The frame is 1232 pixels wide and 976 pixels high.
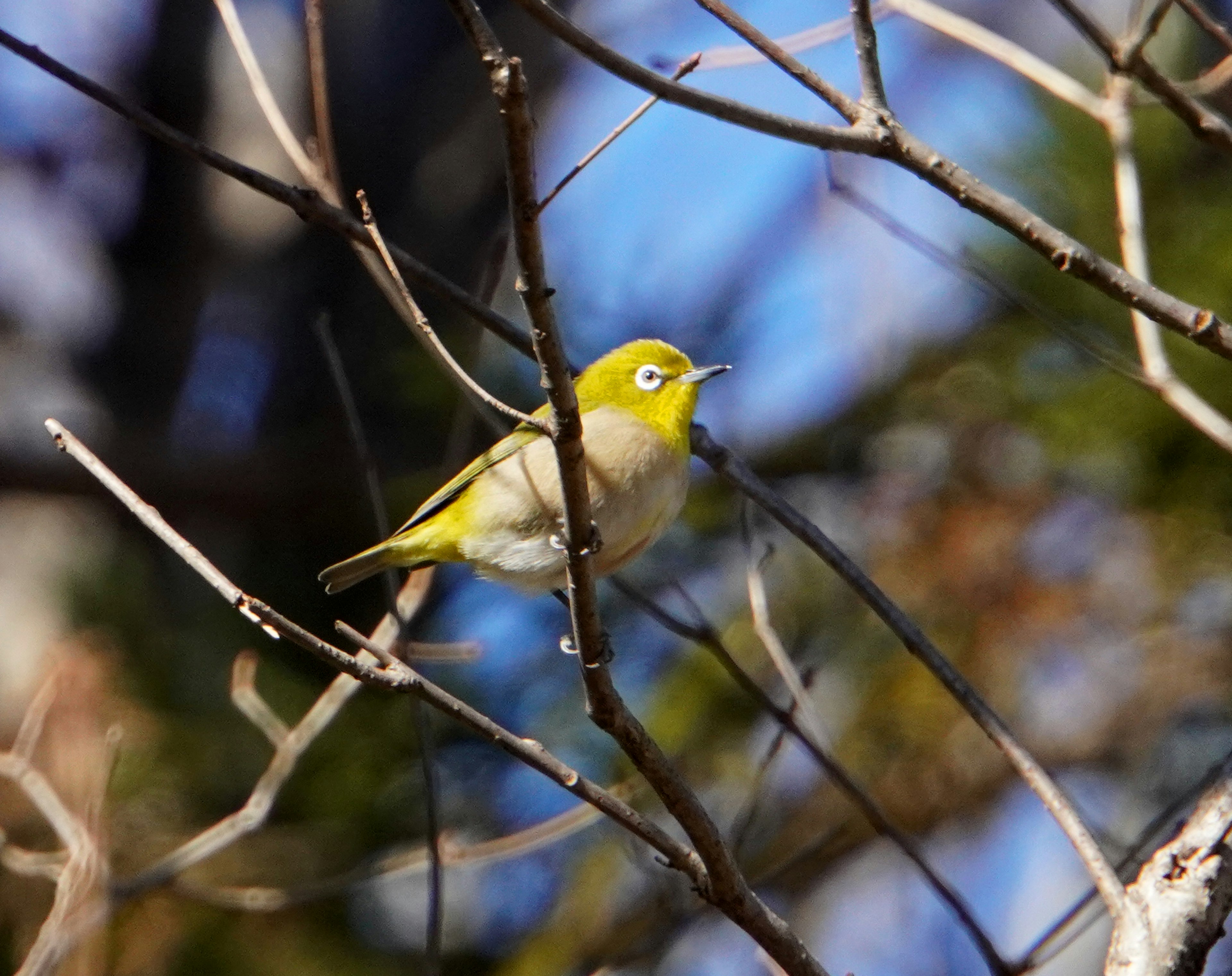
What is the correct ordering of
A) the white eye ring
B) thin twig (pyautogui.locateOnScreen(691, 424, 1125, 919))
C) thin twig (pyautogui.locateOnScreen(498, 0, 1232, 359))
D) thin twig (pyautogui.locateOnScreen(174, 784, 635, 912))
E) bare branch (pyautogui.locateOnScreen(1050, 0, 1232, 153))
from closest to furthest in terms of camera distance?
thin twig (pyautogui.locateOnScreen(498, 0, 1232, 359)) → thin twig (pyautogui.locateOnScreen(691, 424, 1125, 919)) → bare branch (pyautogui.locateOnScreen(1050, 0, 1232, 153)) → thin twig (pyautogui.locateOnScreen(174, 784, 635, 912)) → the white eye ring

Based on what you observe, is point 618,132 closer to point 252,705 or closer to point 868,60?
point 868,60

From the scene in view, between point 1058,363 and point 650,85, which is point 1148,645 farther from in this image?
point 650,85

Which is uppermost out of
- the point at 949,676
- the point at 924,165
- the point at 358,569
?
the point at 358,569

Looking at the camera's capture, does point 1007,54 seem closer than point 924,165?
No

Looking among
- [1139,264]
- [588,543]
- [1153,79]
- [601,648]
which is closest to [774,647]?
[601,648]

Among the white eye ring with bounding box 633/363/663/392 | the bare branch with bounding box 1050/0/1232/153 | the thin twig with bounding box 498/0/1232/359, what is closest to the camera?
the thin twig with bounding box 498/0/1232/359

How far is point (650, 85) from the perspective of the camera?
7.63ft

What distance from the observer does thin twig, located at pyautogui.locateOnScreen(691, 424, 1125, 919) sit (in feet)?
8.98

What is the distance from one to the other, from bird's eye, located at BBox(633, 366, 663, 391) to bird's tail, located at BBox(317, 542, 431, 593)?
0.99 metres

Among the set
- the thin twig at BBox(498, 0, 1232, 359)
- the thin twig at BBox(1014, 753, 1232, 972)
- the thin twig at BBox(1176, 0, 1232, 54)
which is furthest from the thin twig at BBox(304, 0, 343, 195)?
the thin twig at BBox(1014, 753, 1232, 972)

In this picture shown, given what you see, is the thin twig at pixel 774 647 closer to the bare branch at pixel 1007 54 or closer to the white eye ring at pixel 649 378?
the white eye ring at pixel 649 378

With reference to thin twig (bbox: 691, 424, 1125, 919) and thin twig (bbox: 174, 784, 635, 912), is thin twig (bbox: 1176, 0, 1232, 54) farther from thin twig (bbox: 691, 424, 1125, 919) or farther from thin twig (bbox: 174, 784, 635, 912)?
thin twig (bbox: 174, 784, 635, 912)

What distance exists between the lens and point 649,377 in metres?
5.02

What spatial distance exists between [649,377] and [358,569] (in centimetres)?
125
